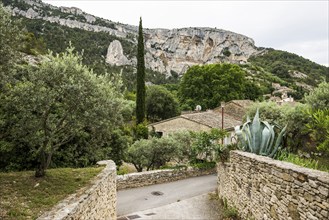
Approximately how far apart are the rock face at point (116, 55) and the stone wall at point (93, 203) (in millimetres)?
69231

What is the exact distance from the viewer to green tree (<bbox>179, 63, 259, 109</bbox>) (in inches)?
1834

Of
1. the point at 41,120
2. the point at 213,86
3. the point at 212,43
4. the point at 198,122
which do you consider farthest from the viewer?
the point at 212,43

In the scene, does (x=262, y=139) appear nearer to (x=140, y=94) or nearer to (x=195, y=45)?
(x=140, y=94)

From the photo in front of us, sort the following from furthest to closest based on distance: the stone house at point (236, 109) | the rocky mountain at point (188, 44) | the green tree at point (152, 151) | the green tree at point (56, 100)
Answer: the rocky mountain at point (188, 44)
the stone house at point (236, 109)
the green tree at point (152, 151)
the green tree at point (56, 100)

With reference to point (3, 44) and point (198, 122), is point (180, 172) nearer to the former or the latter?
point (198, 122)

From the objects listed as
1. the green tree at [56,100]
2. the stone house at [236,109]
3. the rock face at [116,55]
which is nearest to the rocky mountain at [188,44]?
the rock face at [116,55]

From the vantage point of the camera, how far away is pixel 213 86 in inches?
1868

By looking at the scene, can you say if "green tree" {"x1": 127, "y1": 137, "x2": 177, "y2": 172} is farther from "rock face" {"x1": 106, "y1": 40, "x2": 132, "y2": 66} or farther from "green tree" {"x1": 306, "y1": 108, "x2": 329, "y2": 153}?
"rock face" {"x1": 106, "y1": 40, "x2": 132, "y2": 66}

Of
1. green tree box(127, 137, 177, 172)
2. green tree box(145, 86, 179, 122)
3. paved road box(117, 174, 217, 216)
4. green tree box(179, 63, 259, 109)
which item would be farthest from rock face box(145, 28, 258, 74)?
paved road box(117, 174, 217, 216)

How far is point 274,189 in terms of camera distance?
21.2ft

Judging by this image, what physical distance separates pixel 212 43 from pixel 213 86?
4015 inches

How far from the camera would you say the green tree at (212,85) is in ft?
153

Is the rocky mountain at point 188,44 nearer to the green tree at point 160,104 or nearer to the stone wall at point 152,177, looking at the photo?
the green tree at point 160,104

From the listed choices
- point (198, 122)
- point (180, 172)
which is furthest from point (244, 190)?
point (198, 122)
